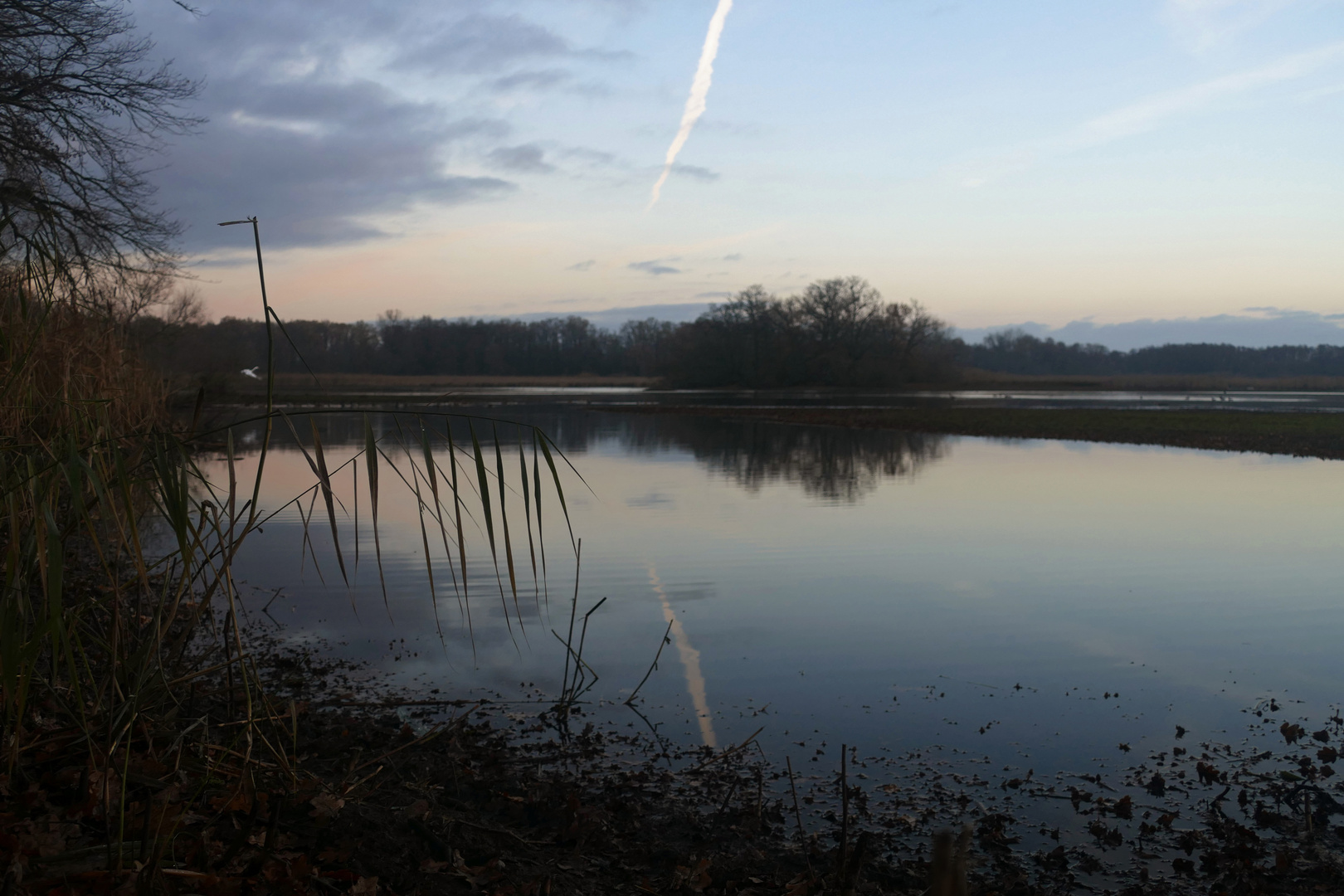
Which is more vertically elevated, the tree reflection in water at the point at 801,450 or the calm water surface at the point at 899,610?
the tree reflection in water at the point at 801,450

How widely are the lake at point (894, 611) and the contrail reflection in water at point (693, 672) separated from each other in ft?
0.07

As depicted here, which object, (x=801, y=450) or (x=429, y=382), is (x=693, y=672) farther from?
(x=429, y=382)

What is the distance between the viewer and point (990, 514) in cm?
1261

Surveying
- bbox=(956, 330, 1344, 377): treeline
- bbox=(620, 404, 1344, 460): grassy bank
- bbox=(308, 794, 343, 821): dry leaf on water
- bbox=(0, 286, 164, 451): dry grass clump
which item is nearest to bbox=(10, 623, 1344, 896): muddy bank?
bbox=(308, 794, 343, 821): dry leaf on water

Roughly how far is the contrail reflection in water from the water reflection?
14.9 ft

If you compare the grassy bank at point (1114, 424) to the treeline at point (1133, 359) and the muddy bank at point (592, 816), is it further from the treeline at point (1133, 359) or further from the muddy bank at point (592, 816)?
the treeline at point (1133, 359)

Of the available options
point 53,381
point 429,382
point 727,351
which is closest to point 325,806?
point 53,381

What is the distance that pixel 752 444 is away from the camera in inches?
980

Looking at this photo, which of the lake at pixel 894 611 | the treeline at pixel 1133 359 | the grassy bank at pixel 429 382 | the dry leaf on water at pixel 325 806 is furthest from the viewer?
the treeline at pixel 1133 359

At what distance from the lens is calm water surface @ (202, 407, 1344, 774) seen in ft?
17.2

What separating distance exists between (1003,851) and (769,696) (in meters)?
1.96

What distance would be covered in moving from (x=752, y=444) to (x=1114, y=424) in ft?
44.4

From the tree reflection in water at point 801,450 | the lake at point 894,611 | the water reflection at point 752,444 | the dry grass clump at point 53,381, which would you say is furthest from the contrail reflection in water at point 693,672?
the tree reflection in water at point 801,450

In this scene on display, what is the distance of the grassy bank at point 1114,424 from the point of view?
2405 centimetres
